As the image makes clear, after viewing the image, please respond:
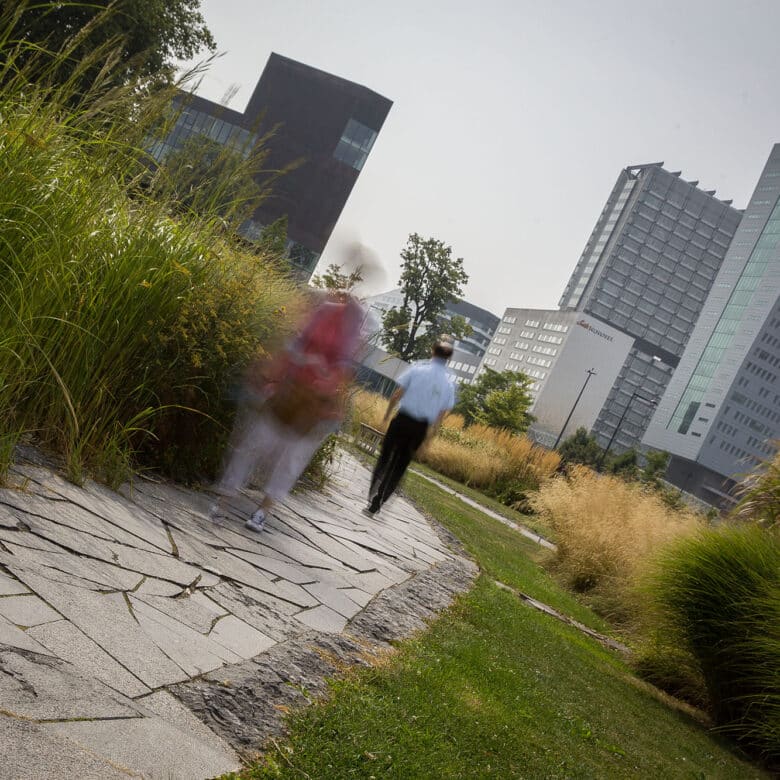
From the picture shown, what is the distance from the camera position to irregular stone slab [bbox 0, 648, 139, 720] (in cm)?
196

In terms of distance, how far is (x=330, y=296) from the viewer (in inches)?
229

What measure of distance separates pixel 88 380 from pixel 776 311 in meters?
136

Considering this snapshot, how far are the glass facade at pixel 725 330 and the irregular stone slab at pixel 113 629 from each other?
133 m

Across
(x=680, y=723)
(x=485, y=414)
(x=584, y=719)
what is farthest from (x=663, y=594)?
(x=485, y=414)

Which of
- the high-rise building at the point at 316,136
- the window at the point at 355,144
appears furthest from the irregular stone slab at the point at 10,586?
the window at the point at 355,144

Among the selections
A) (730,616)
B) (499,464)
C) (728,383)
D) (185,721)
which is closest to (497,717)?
(185,721)

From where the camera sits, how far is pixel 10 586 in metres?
2.58

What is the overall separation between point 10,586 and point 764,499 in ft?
23.6

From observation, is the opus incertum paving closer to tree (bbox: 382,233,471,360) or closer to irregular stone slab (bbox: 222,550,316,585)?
irregular stone slab (bbox: 222,550,316,585)

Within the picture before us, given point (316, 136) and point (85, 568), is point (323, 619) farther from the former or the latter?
point (316, 136)

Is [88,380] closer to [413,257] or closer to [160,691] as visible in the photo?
[160,691]

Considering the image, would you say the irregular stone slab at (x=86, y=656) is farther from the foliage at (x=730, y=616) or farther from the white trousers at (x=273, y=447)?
the foliage at (x=730, y=616)

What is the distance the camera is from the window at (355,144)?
2399 inches

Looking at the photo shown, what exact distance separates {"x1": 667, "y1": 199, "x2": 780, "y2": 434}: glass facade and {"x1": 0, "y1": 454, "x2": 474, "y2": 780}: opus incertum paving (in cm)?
13087
